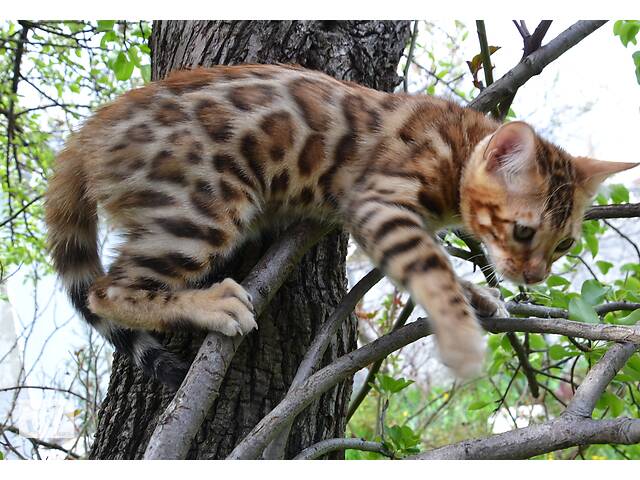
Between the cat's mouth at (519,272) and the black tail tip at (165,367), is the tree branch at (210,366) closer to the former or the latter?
the black tail tip at (165,367)

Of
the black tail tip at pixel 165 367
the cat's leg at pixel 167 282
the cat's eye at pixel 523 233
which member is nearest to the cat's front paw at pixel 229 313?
the cat's leg at pixel 167 282

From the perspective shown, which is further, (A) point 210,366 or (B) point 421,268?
(B) point 421,268

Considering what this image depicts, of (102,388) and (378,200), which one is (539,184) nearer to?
(378,200)

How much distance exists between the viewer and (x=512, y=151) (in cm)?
150

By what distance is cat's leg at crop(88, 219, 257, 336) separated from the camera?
4.79 feet

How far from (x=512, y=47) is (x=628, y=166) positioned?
0.56m

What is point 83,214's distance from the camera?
1667 mm

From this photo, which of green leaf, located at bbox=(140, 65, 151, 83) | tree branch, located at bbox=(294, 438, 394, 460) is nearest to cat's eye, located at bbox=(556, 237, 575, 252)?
tree branch, located at bbox=(294, 438, 394, 460)

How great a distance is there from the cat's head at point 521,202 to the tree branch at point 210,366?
37 cm

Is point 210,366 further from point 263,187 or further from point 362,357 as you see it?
point 263,187

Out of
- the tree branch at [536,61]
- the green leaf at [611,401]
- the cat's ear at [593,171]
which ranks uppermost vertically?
the tree branch at [536,61]

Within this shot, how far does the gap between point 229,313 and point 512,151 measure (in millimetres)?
704

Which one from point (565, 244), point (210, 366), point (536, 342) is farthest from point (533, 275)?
point (536, 342)

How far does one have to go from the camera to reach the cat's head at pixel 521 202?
1496 millimetres
